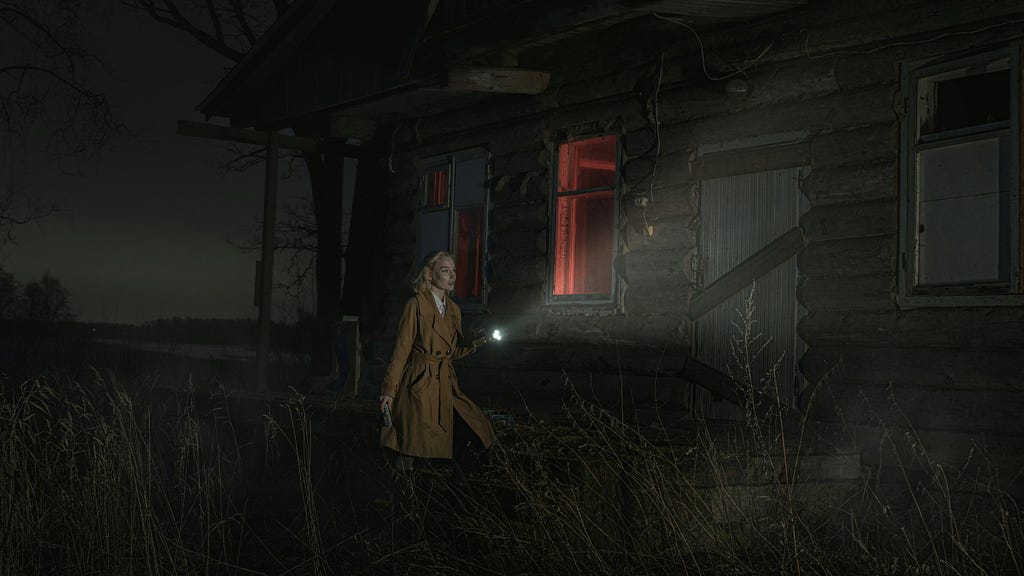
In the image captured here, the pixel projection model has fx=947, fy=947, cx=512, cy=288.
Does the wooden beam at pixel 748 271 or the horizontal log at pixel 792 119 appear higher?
the horizontal log at pixel 792 119

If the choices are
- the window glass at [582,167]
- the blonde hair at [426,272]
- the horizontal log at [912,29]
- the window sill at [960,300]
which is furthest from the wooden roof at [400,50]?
the blonde hair at [426,272]

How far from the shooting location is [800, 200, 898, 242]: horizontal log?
288 inches

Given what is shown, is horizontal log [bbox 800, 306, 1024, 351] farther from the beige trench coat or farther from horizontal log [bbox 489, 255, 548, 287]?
horizontal log [bbox 489, 255, 548, 287]

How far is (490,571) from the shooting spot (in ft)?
15.9

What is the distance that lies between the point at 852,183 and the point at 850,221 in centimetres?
30

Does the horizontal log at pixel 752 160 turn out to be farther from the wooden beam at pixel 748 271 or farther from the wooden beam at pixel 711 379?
the wooden beam at pixel 711 379

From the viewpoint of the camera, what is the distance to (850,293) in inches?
295

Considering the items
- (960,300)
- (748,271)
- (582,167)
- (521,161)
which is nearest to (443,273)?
(748,271)

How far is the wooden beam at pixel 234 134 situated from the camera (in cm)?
1295

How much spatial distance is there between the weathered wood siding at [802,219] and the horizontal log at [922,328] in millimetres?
10

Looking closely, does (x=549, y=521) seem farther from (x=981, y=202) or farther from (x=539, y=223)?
(x=539, y=223)

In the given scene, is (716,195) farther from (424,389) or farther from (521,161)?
(424,389)

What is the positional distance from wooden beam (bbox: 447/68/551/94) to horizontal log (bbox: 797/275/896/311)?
382cm

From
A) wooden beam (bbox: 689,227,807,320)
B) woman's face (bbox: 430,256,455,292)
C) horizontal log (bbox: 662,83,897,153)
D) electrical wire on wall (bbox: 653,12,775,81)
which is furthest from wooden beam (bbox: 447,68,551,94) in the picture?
woman's face (bbox: 430,256,455,292)
